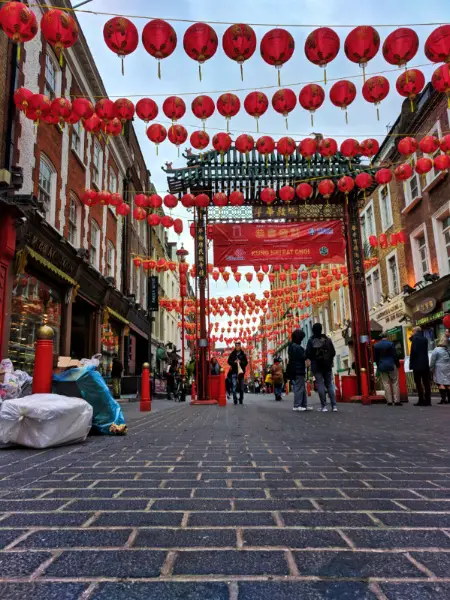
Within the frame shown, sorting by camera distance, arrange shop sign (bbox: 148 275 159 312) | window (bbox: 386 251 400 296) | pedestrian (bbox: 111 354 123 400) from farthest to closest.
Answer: shop sign (bbox: 148 275 159 312)
window (bbox: 386 251 400 296)
pedestrian (bbox: 111 354 123 400)

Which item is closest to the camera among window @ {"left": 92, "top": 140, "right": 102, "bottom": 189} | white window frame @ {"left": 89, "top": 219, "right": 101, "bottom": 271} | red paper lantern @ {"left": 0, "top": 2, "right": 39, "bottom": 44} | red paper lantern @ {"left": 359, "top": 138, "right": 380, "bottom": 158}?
red paper lantern @ {"left": 0, "top": 2, "right": 39, "bottom": 44}

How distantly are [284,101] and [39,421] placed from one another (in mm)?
7167

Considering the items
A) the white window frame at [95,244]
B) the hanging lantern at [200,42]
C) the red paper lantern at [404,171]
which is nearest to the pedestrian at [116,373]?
the white window frame at [95,244]

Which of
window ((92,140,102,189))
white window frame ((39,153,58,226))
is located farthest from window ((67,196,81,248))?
window ((92,140,102,189))

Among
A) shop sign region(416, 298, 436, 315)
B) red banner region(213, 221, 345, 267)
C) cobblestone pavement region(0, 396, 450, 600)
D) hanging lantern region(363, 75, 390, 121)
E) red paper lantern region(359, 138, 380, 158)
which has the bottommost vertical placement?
cobblestone pavement region(0, 396, 450, 600)

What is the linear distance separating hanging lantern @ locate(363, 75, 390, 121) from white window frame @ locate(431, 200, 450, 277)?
9959mm

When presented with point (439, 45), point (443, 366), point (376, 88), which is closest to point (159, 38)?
point (376, 88)

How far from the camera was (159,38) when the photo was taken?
6.66 metres

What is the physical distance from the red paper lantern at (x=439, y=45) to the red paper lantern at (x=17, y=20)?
6098 millimetres

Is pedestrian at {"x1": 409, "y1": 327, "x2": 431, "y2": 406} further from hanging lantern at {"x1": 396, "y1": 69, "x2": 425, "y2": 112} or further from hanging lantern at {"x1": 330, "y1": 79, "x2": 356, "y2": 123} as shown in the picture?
hanging lantern at {"x1": 330, "y1": 79, "x2": 356, "y2": 123}

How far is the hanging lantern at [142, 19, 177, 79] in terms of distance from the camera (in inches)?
260

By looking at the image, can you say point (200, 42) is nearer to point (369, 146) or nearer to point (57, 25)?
point (57, 25)

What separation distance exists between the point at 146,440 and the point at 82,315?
11.3 metres

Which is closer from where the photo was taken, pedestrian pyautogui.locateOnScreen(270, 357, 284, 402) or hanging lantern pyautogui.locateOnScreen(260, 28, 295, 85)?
hanging lantern pyautogui.locateOnScreen(260, 28, 295, 85)
